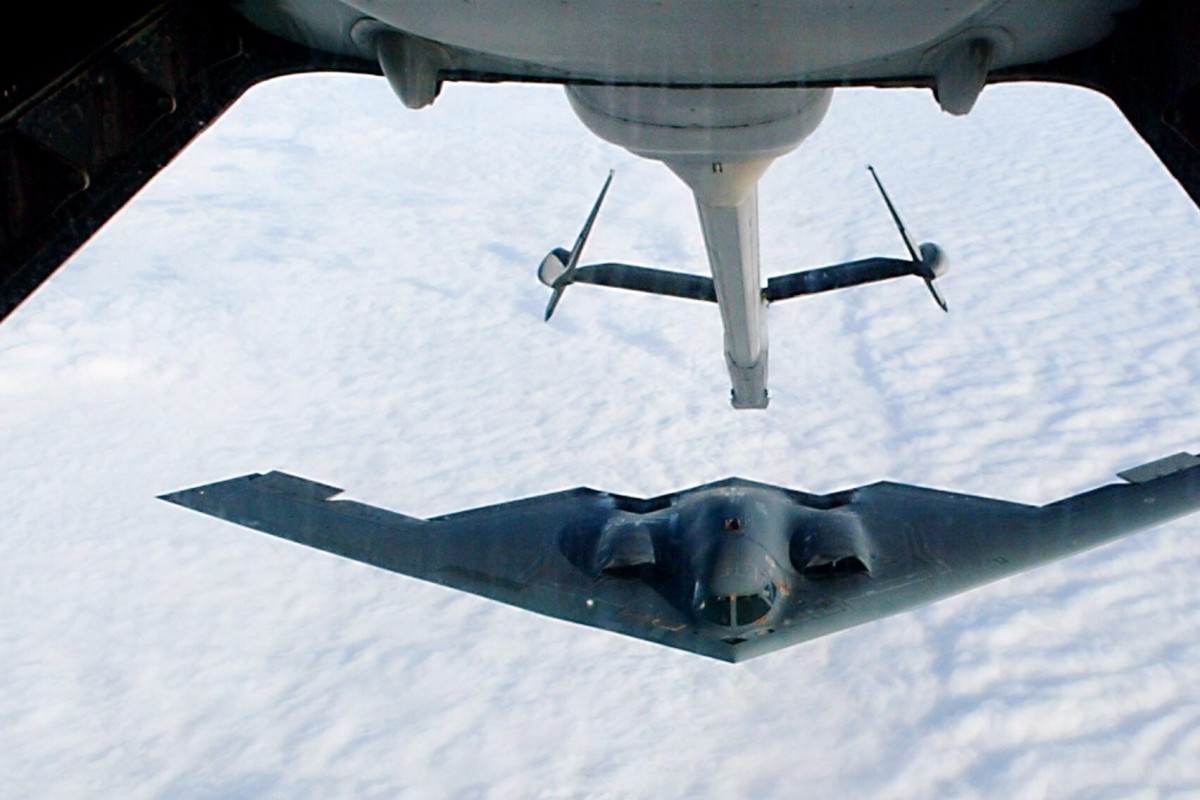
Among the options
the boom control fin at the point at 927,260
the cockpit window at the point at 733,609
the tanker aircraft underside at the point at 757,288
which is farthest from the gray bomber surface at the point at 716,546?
the boom control fin at the point at 927,260

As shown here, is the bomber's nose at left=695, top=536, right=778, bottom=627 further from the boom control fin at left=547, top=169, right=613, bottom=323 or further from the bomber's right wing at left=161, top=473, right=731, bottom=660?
the boom control fin at left=547, top=169, right=613, bottom=323

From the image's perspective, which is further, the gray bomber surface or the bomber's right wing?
the gray bomber surface

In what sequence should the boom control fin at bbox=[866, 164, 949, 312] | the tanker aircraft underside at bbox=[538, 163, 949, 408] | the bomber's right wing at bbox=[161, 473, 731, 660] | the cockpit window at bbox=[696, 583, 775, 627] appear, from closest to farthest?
the bomber's right wing at bbox=[161, 473, 731, 660]
the tanker aircraft underside at bbox=[538, 163, 949, 408]
the cockpit window at bbox=[696, 583, 775, 627]
the boom control fin at bbox=[866, 164, 949, 312]

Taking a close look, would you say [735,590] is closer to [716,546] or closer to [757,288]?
[716,546]

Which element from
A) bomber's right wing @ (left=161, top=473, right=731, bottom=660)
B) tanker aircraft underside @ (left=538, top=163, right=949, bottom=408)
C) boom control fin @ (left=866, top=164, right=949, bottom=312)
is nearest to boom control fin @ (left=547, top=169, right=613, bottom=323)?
tanker aircraft underside @ (left=538, top=163, right=949, bottom=408)

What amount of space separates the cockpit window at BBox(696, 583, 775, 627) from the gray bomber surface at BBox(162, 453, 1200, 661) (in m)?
0.01

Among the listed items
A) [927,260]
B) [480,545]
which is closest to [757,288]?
[927,260]

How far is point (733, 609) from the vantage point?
12641 millimetres

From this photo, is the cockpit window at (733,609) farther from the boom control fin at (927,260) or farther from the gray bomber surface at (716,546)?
the boom control fin at (927,260)

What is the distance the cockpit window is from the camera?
1265 cm

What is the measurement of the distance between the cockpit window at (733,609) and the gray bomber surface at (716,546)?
0.01 metres

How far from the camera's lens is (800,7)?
3.55 m

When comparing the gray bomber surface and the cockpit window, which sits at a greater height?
the gray bomber surface

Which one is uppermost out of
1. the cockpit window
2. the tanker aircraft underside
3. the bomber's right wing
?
the tanker aircraft underside
